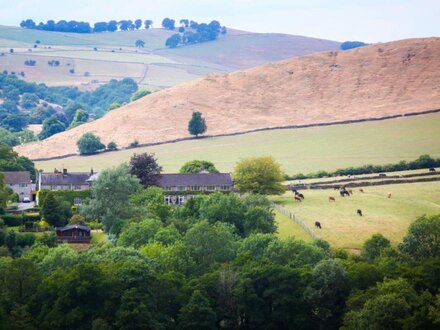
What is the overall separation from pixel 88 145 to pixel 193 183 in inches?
1939

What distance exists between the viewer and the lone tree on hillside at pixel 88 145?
164375 millimetres

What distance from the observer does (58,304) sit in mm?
67938

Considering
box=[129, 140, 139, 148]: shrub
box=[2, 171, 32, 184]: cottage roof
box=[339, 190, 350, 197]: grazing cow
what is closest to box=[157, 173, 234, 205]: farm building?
box=[339, 190, 350, 197]: grazing cow

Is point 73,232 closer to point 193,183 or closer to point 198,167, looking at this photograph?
point 193,183

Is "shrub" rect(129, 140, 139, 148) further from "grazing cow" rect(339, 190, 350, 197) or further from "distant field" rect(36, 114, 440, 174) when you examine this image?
"grazing cow" rect(339, 190, 350, 197)

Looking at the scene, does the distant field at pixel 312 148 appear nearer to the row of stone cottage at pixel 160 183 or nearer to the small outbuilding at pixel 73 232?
the row of stone cottage at pixel 160 183

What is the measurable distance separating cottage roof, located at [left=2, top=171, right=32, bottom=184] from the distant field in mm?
22598

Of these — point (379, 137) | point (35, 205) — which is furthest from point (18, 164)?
point (379, 137)

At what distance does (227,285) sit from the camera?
71188 millimetres

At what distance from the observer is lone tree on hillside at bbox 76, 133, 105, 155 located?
539 ft

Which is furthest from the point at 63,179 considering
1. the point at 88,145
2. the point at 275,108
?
the point at 275,108

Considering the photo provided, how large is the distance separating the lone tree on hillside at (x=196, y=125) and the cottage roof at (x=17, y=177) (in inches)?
2078

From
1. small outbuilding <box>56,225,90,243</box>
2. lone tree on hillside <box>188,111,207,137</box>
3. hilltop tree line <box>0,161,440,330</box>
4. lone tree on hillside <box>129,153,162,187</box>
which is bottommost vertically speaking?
hilltop tree line <box>0,161,440,330</box>

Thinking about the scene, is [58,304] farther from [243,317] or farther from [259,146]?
[259,146]
